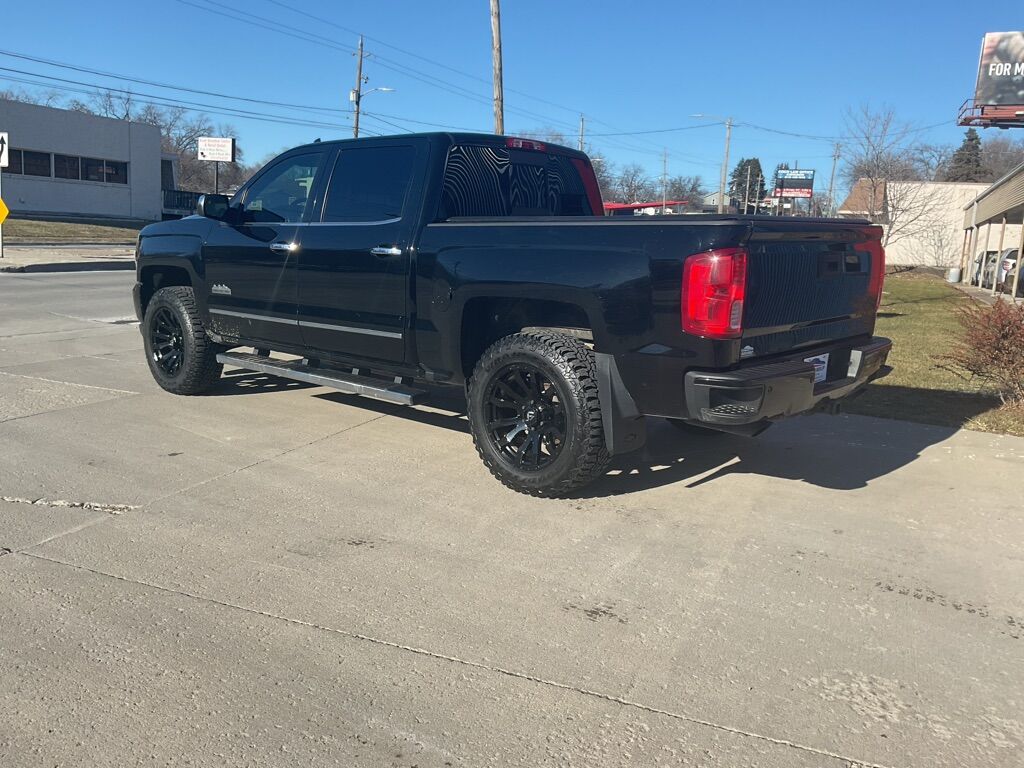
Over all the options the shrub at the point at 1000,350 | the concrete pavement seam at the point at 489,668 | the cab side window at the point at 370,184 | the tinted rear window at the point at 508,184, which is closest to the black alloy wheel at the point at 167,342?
the cab side window at the point at 370,184

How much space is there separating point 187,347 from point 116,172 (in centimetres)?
3953

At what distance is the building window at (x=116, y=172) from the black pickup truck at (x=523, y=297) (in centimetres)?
3879

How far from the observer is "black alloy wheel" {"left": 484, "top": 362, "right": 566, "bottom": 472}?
15.7ft

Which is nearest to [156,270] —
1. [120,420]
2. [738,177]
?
[120,420]

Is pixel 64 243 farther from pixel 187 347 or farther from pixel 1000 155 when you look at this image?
pixel 1000 155

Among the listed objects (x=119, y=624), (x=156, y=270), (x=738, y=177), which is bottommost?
(x=119, y=624)

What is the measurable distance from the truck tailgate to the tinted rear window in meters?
2.03

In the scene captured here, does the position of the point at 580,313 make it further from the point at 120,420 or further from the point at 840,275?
the point at 120,420

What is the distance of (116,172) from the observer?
41219 millimetres

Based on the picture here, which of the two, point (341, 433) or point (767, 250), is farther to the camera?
point (341, 433)

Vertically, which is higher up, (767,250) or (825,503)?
(767,250)

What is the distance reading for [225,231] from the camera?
6.53m

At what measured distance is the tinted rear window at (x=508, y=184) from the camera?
5.45 meters

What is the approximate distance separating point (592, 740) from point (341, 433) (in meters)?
3.85
